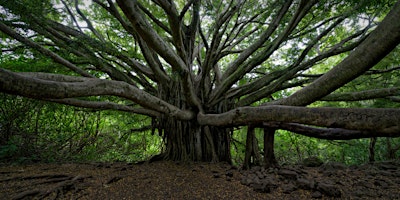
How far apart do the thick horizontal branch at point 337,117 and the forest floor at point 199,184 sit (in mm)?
798

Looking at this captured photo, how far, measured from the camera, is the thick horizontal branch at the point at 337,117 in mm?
1230

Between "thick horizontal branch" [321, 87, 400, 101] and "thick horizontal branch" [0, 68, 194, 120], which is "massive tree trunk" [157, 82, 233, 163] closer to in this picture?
"thick horizontal branch" [0, 68, 194, 120]

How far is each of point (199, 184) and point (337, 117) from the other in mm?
1637

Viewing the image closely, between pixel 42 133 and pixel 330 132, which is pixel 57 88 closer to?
pixel 330 132

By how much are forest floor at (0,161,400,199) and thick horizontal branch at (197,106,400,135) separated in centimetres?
80

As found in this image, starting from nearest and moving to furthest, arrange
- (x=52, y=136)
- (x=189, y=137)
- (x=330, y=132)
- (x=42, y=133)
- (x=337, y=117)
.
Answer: (x=337, y=117), (x=330, y=132), (x=189, y=137), (x=42, y=133), (x=52, y=136)

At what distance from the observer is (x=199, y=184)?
2.18 m

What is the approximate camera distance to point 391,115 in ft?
4.00

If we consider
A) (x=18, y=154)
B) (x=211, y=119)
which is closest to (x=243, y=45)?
(x=211, y=119)

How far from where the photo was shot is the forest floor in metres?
1.83

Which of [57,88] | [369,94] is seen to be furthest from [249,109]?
[369,94]

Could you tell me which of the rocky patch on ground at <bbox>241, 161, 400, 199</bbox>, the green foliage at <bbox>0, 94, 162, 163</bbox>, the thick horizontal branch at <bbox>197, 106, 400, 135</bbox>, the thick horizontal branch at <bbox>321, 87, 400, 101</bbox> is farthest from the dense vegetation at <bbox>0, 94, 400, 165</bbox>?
the thick horizontal branch at <bbox>197, 106, 400, 135</bbox>

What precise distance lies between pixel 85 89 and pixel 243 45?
4.62m

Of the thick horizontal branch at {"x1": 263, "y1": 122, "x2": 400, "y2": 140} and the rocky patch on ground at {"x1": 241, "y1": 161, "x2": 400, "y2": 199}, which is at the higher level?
the thick horizontal branch at {"x1": 263, "y1": 122, "x2": 400, "y2": 140}
